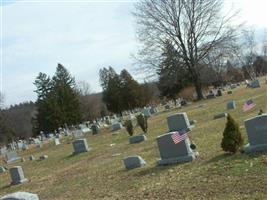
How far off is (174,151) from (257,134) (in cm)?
256

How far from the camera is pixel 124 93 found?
80875 mm

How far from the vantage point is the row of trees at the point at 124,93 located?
80562mm

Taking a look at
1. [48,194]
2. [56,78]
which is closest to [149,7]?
[48,194]

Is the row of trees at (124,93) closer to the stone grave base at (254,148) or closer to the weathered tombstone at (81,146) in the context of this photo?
the weathered tombstone at (81,146)

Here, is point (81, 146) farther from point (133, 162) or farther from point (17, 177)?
point (133, 162)

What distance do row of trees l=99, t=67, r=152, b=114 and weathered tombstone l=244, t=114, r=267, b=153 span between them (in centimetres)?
6867

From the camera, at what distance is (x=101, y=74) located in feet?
301

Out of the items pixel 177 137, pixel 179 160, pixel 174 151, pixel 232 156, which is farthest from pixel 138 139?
pixel 232 156

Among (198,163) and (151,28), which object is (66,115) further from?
(198,163)

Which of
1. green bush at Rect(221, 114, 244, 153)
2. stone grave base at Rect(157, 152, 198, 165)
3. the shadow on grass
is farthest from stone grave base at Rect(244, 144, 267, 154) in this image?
stone grave base at Rect(157, 152, 198, 165)

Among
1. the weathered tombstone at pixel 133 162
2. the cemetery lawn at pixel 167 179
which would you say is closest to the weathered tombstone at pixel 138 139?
the cemetery lawn at pixel 167 179

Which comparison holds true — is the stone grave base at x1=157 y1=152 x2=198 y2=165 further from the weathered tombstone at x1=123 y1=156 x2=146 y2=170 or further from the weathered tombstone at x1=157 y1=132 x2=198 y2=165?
the weathered tombstone at x1=123 y1=156 x2=146 y2=170

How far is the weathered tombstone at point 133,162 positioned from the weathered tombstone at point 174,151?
35.2 inches

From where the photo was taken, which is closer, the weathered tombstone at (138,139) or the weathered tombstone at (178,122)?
the weathered tombstone at (178,122)
